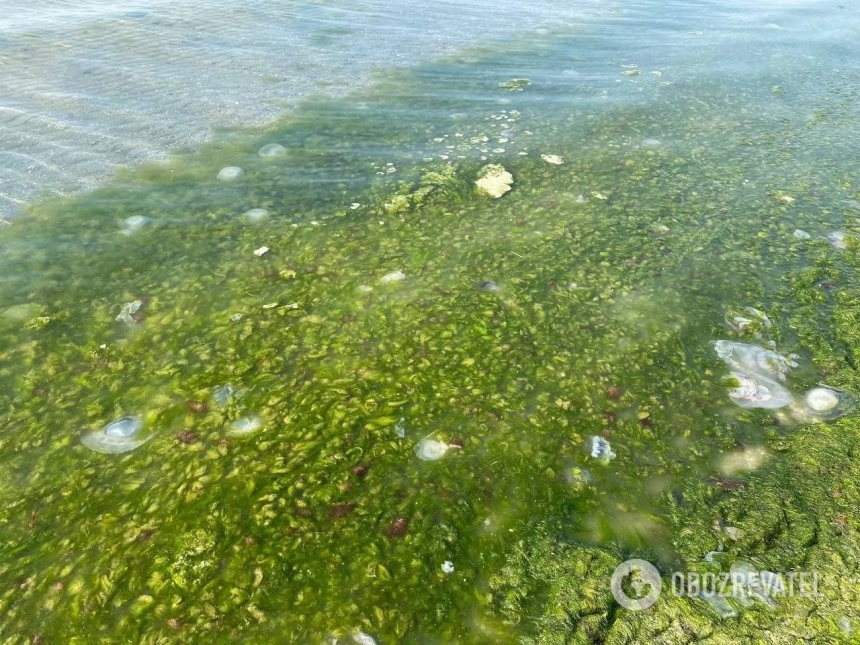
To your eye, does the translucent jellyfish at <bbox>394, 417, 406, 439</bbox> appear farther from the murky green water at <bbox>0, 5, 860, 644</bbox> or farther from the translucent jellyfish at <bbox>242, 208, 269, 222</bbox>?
the translucent jellyfish at <bbox>242, 208, 269, 222</bbox>

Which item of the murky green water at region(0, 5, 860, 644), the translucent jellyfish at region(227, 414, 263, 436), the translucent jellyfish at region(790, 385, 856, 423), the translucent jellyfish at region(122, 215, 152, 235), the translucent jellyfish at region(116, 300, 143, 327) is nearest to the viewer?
the murky green water at region(0, 5, 860, 644)

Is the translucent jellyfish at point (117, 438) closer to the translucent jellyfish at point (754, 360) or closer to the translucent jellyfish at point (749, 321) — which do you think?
the translucent jellyfish at point (754, 360)

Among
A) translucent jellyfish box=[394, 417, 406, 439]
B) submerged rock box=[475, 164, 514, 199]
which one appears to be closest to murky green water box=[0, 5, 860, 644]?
translucent jellyfish box=[394, 417, 406, 439]

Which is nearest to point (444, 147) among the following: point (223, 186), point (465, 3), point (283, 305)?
point (223, 186)

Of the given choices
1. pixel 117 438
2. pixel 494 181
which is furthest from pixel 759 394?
pixel 117 438

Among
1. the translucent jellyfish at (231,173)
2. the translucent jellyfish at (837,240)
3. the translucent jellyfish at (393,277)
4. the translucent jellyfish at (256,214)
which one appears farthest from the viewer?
the translucent jellyfish at (231,173)

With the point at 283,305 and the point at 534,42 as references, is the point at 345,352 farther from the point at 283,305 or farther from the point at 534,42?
the point at 534,42

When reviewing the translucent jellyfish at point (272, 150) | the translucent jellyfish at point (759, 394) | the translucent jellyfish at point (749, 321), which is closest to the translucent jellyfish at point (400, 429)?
the translucent jellyfish at point (759, 394)
